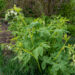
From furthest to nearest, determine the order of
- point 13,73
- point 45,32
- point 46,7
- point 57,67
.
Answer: point 46,7, point 13,73, point 45,32, point 57,67

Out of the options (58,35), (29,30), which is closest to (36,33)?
(29,30)

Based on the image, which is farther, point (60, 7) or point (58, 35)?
point (60, 7)

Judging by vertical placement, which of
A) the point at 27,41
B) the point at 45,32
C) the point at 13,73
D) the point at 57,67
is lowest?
the point at 13,73

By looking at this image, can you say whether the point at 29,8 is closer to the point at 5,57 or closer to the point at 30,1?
the point at 30,1

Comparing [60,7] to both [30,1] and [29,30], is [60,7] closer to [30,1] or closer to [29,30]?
[30,1]

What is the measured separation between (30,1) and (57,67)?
5.63m

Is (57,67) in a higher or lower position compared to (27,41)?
lower

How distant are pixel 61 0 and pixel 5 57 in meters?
4.78

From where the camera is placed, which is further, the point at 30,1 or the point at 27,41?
the point at 30,1

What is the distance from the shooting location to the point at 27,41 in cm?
273

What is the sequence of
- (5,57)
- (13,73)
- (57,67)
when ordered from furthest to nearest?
(5,57), (13,73), (57,67)

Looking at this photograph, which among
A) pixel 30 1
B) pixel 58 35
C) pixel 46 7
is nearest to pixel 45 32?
pixel 58 35

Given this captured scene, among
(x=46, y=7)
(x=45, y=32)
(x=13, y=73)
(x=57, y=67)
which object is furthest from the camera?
(x=46, y=7)

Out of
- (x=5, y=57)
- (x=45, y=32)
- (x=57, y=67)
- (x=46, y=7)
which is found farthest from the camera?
(x=46, y=7)
